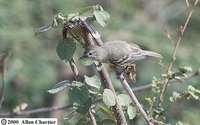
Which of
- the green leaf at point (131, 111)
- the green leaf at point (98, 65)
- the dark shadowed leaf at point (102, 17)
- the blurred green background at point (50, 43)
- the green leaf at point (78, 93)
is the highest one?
the blurred green background at point (50, 43)

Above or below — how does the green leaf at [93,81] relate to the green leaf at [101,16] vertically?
below

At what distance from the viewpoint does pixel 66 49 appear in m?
1.63

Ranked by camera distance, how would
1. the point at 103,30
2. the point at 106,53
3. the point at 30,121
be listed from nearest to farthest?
the point at 30,121 → the point at 106,53 → the point at 103,30

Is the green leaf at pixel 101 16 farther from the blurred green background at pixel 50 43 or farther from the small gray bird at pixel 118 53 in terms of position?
the blurred green background at pixel 50 43

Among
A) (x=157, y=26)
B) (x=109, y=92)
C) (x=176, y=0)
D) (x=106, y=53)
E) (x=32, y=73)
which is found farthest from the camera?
(x=176, y=0)

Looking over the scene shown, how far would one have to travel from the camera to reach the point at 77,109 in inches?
63.2

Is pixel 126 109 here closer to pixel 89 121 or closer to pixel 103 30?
pixel 89 121

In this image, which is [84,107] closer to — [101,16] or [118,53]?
[101,16]

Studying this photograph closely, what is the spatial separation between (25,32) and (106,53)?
2811 millimetres

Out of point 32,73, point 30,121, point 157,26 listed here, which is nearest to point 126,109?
point 30,121

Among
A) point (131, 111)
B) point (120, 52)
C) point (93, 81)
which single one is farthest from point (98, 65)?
point (120, 52)

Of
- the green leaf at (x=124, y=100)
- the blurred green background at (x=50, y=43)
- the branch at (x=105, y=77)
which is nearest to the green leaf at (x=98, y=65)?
the branch at (x=105, y=77)

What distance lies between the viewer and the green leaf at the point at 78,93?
160 cm

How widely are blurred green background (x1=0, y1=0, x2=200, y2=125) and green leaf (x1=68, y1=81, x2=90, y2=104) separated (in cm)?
241
